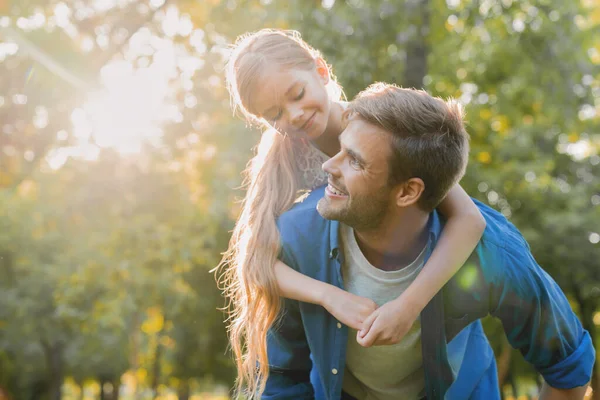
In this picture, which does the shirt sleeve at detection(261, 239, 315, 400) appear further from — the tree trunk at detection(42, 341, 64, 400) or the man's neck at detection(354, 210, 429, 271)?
the tree trunk at detection(42, 341, 64, 400)

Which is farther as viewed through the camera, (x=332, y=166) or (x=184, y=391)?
(x=184, y=391)

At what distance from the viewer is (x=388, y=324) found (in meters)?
2.87

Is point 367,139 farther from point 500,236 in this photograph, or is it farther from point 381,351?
point 381,351

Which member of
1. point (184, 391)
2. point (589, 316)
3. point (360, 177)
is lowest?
point (184, 391)

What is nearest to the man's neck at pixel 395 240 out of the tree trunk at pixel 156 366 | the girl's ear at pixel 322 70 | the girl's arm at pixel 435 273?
the girl's arm at pixel 435 273

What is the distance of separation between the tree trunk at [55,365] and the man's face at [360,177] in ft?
88.9

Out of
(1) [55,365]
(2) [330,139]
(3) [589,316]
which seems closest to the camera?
(2) [330,139]

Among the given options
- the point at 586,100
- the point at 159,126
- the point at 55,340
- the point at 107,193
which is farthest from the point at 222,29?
the point at 55,340

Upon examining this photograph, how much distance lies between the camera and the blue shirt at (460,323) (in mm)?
3055

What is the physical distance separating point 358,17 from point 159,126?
6.74 metres

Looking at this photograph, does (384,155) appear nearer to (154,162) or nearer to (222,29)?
(222,29)

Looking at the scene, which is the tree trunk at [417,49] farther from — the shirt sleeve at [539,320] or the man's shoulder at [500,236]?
the shirt sleeve at [539,320]

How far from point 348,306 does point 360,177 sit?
53cm

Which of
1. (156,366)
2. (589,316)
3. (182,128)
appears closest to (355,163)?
(182,128)
